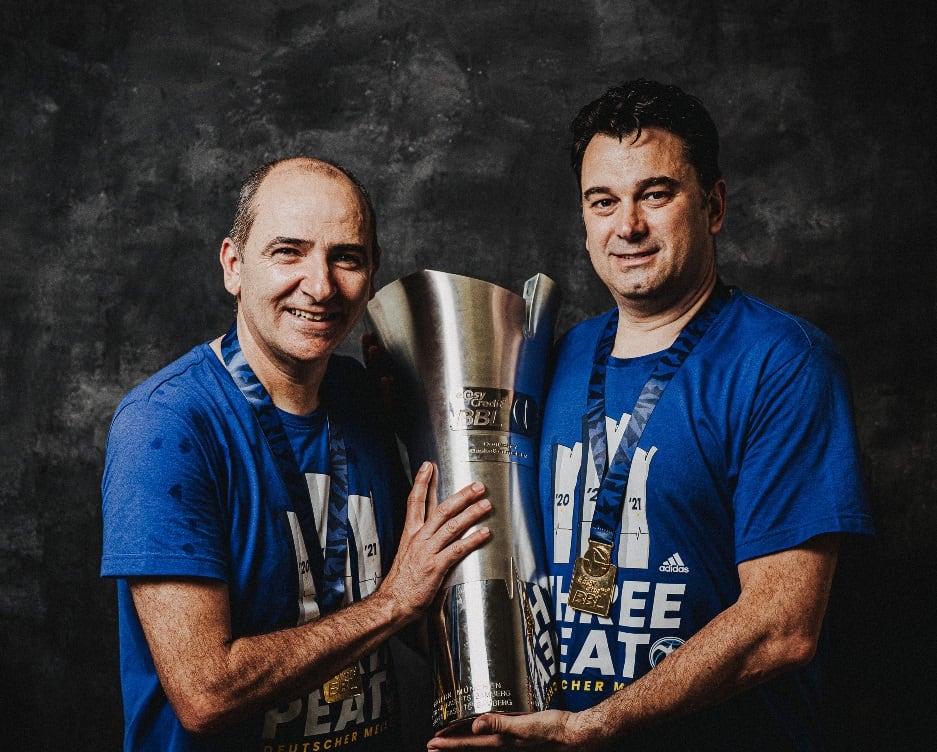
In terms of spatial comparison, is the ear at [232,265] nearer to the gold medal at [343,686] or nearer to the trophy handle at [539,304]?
the trophy handle at [539,304]

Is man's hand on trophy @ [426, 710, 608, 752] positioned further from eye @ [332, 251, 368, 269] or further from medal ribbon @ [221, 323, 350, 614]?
eye @ [332, 251, 368, 269]

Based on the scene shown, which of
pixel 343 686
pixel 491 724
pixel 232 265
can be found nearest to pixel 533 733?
pixel 491 724

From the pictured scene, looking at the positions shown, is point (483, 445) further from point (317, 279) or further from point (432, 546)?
point (317, 279)

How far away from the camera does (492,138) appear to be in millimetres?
3371

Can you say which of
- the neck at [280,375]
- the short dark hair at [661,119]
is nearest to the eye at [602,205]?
the short dark hair at [661,119]

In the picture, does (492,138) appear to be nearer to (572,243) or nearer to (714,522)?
(572,243)

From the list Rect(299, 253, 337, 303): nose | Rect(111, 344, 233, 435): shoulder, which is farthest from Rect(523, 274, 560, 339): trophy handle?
Rect(111, 344, 233, 435): shoulder

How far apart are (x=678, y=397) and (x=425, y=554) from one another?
66 cm

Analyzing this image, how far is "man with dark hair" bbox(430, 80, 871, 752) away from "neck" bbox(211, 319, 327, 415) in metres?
0.59

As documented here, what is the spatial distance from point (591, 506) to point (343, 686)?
2.20ft

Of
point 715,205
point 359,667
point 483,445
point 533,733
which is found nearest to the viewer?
point 533,733

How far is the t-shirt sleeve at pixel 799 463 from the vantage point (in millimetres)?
1830

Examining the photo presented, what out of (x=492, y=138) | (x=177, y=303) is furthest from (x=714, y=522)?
(x=177, y=303)

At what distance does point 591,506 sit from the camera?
2.03m
